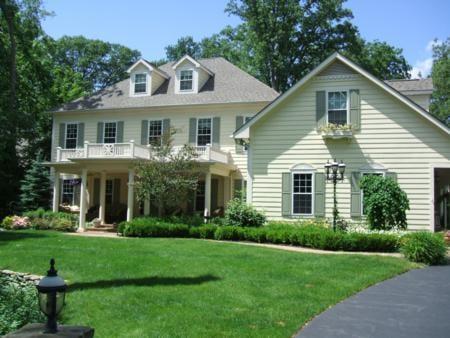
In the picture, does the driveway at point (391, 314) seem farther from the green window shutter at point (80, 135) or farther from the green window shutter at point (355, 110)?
the green window shutter at point (80, 135)

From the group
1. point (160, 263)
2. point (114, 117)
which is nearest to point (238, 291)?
→ point (160, 263)

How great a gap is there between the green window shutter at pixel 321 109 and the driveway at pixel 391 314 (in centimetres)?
976

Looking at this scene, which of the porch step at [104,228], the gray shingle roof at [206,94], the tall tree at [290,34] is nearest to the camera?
the porch step at [104,228]

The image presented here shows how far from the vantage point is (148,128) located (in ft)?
86.0

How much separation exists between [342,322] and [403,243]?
7974 millimetres

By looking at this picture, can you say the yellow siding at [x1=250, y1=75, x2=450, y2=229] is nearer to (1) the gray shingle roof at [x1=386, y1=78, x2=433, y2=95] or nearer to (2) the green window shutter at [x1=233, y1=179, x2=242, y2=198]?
(1) the gray shingle roof at [x1=386, y1=78, x2=433, y2=95]

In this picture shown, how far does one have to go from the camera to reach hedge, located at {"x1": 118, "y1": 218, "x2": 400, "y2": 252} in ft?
48.4

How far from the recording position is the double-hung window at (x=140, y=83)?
27.5 m

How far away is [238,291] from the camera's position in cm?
859

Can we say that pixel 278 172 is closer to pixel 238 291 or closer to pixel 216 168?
pixel 216 168

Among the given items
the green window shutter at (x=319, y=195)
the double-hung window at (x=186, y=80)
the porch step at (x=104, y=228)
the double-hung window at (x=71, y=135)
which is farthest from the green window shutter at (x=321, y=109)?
the double-hung window at (x=71, y=135)

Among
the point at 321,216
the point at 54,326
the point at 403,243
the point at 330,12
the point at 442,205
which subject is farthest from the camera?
the point at 330,12

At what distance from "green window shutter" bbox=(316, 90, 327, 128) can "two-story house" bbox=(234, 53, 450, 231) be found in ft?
0.13

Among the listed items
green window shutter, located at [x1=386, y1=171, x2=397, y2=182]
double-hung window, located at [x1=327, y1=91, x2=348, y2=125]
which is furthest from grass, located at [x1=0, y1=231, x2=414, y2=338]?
double-hung window, located at [x1=327, y1=91, x2=348, y2=125]
